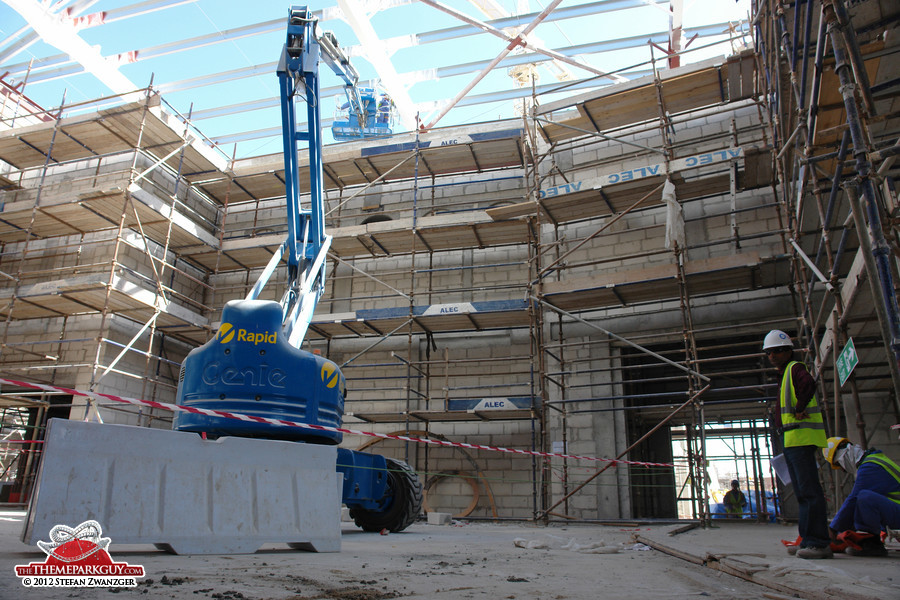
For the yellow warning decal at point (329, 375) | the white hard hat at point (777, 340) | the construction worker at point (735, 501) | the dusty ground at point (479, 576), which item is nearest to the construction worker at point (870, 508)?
the dusty ground at point (479, 576)

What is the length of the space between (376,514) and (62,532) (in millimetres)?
4994

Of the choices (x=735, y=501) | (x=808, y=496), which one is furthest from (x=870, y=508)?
(x=735, y=501)

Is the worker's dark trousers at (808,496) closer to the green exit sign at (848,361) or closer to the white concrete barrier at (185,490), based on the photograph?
the green exit sign at (848,361)

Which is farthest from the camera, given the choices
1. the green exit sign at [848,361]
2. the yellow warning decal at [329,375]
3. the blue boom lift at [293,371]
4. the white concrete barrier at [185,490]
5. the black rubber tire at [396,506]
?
the black rubber tire at [396,506]

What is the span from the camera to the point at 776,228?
11258mm

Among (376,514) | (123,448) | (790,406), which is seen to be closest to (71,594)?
(123,448)

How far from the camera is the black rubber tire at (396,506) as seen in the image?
26.5ft

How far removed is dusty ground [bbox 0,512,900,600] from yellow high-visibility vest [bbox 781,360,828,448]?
72 cm

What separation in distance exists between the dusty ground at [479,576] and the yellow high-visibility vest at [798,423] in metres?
0.72

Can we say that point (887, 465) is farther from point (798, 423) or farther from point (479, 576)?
point (479, 576)

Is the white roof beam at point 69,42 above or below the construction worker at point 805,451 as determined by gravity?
above

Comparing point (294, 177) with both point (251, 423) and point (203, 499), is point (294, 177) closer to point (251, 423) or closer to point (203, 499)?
point (251, 423)

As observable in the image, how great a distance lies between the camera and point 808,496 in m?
4.08

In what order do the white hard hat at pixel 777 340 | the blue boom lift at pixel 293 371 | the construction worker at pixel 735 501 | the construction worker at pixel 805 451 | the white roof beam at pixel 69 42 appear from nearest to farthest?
the construction worker at pixel 805 451
the white hard hat at pixel 777 340
the blue boom lift at pixel 293 371
the construction worker at pixel 735 501
the white roof beam at pixel 69 42
